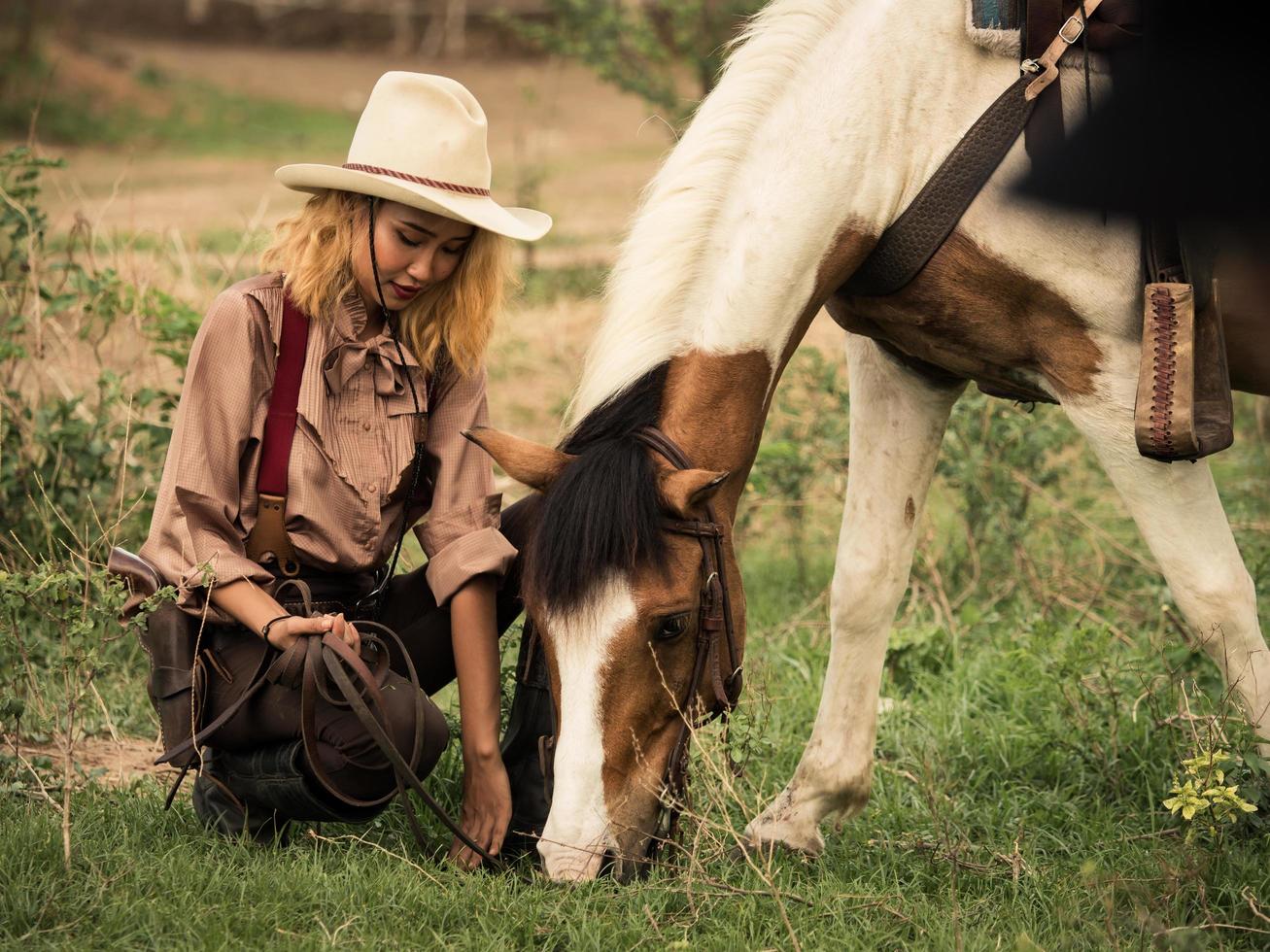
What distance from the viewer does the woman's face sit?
9.30ft

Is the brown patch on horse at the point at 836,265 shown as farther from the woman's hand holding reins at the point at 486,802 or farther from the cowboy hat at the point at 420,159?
the woman's hand holding reins at the point at 486,802

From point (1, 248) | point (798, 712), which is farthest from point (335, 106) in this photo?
point (798, 712)

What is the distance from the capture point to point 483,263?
3000 millimetres

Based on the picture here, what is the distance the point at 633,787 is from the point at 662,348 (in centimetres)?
87

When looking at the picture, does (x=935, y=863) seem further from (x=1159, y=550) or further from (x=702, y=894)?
(x=1159, y=550)

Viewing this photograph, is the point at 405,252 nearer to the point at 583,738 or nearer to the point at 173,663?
the point at 173,663

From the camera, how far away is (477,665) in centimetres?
293

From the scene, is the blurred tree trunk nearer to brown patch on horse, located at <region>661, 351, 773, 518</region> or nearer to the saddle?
the saddle

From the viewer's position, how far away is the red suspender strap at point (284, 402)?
2.81m

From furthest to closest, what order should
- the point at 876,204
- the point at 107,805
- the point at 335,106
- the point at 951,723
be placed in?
the point at 335,106
the point at 951,723
the point at 107,805
the point at 876,204

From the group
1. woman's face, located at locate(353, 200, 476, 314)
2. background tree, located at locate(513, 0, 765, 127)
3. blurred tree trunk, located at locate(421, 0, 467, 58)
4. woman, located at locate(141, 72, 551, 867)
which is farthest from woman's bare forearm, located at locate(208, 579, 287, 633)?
blurred tree trunk, located at locate(421, 0, 467, 58)

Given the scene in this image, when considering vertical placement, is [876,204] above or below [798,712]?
above

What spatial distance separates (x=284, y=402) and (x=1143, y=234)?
178 centimetres

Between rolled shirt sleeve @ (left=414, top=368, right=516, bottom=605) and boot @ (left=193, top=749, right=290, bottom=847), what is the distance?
0.60 meters
